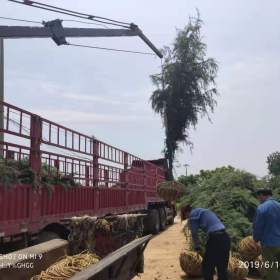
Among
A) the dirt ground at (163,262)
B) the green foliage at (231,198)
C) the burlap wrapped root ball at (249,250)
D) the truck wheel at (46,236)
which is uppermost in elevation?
the green foliage at (231,198)

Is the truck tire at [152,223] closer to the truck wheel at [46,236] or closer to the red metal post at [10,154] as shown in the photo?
the truck wheel at [46,236]

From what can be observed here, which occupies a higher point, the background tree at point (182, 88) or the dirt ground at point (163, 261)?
the background tree at point (182, 88)

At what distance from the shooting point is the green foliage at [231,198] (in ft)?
35.4

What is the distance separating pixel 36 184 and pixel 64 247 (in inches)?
86.2

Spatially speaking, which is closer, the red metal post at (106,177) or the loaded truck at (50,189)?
the loaded truck at (50,189)

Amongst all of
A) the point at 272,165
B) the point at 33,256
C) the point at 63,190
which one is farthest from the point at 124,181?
the point at 272,165

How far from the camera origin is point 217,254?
7.59 m

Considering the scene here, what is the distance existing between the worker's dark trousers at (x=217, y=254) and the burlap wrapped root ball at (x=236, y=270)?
1.59 metres

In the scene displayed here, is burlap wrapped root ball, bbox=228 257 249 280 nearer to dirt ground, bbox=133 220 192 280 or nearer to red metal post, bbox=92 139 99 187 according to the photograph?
dirt ground, bbox=133 220 192 280

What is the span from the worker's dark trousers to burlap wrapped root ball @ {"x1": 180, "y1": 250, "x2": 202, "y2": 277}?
6.05ft

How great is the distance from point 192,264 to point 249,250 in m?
1.15

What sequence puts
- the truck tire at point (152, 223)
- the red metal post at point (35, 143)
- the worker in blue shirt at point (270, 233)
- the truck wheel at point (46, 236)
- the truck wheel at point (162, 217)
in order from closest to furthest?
the worker in blue shirt at point (270, 233) → the red metal post at point (35, 143) → the truck wheel at point (46, 236) → the truck tire at point (152, 223) → the truck wheel at point (162, 217)

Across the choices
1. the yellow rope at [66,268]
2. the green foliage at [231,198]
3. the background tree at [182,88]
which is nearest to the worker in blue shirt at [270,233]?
the green foliage at [231,198]

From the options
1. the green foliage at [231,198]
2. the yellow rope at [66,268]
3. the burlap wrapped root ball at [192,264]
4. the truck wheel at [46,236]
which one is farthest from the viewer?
the green foliage at [231,198]
